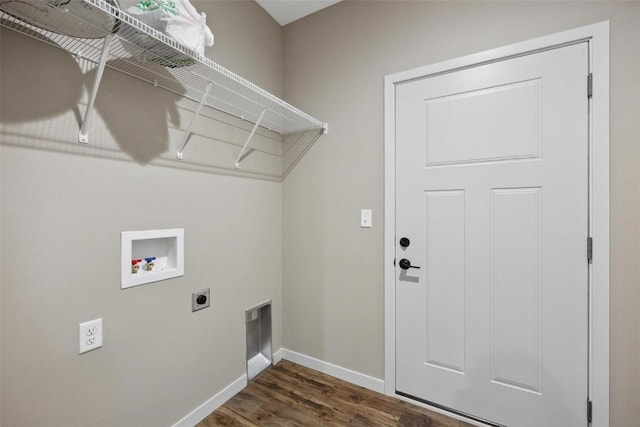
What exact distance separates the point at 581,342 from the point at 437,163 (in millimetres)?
1098

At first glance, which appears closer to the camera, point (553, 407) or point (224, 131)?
point (553, 407)

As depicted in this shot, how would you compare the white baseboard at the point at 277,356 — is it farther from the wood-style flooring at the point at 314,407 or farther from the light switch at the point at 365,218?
the light switch at the point at 365,218

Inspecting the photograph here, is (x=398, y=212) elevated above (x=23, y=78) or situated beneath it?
situated beneath

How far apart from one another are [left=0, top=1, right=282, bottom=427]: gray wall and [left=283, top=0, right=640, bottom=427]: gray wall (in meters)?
0.49

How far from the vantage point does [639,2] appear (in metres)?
1.20

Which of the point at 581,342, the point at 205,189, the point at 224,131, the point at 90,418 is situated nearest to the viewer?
the point at 90,418

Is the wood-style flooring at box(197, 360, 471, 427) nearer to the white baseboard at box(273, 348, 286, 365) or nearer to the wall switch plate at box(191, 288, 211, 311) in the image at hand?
the white baseboard at box(273, 348, 286, 365)

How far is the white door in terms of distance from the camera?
133 cm

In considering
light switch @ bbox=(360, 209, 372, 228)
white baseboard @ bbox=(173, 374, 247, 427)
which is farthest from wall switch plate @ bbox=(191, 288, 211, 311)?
light switch @ bbox=(360, 209, 372, 228)

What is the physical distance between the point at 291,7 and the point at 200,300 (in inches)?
81.7

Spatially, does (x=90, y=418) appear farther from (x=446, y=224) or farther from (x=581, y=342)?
(x=581, y=342)

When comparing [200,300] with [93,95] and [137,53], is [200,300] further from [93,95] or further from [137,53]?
[137,53]

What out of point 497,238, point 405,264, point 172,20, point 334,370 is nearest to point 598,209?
point 497,238

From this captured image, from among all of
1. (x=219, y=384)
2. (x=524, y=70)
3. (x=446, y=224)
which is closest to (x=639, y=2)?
(x=524, y=70)
